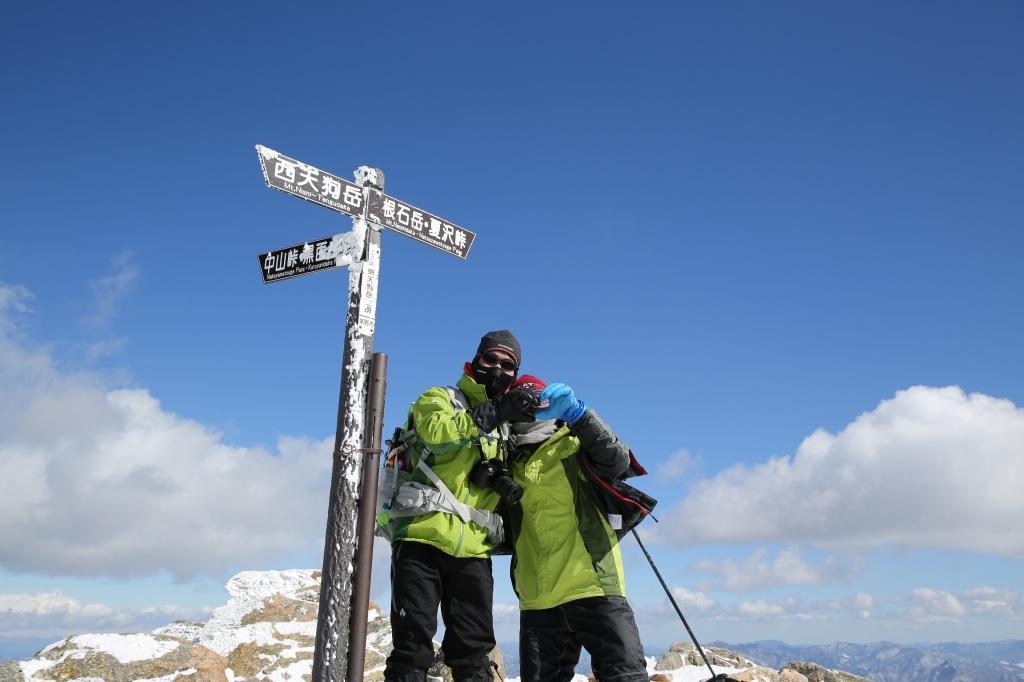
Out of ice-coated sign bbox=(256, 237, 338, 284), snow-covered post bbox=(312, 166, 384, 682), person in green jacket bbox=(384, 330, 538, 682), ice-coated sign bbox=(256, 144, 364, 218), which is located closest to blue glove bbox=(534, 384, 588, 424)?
person in green jacket bbox=(384, 330, 538, 682)

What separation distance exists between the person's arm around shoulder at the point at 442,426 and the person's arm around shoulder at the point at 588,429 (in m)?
0.56

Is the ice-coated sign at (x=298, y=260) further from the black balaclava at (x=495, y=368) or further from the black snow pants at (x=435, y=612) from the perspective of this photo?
Result: the black snow pants at (x=435, y=612)

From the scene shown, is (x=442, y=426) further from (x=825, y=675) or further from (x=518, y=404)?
(x=825, y=675)

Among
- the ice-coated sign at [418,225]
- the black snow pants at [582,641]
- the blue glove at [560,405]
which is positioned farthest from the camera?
the ice-coated sign at [418,225]

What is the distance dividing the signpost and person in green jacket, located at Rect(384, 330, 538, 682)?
1.24 ft

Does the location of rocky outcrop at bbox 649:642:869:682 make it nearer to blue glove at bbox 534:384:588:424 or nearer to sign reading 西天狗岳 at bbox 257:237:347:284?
blue glove at bbox 534:384:588:424

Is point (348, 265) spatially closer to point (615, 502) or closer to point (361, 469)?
point (361, 469)

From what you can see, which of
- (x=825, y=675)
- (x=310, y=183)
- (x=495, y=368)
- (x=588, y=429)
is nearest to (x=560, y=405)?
Answer: (x=588, y=429)

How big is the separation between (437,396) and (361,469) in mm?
874

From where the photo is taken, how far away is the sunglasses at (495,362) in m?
5.16

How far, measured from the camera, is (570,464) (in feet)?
16.5

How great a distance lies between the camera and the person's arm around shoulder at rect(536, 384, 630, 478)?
15.1 feet

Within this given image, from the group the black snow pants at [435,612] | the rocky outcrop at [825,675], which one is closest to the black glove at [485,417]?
the black snow pants at [435,612]

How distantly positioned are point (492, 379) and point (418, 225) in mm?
Answer: 1415
